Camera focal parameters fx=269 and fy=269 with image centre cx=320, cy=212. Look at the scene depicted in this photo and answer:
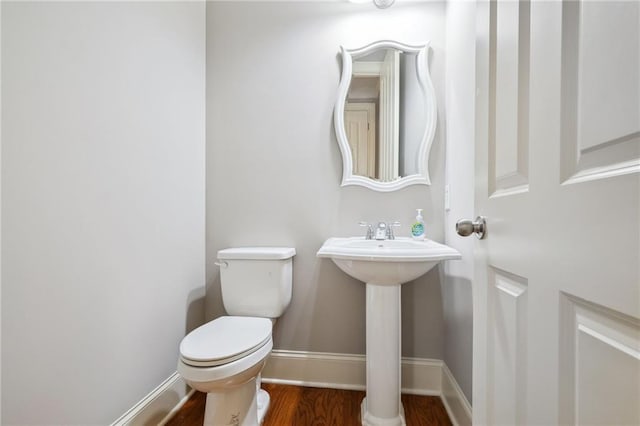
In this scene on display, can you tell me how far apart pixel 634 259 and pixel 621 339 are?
11 cm

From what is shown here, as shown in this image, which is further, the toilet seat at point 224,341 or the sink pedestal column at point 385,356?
the sink pedestal column at point 385,356

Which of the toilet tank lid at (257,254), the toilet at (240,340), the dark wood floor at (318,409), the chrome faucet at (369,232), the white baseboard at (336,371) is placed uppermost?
the chrome faucet at (369,232)

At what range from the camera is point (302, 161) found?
5.34 ft

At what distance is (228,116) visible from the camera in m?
1.68

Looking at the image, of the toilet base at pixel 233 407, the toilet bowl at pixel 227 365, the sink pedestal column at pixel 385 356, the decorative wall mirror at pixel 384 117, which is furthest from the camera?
the decorative wall mirror at pixel 384 117

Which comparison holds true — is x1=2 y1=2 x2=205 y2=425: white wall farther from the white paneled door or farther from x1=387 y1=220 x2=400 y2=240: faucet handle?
the white paneled door

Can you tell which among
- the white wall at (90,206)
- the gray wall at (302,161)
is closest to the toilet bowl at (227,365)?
the white wall at (90,206)

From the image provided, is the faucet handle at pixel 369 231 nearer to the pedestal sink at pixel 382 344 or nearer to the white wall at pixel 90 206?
the pedestal sink at pixel 382 344

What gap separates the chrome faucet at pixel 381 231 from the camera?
1481 mm

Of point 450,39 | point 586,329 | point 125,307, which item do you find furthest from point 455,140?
point 125,307

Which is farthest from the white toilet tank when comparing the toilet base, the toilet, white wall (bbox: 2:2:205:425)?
the toilet base

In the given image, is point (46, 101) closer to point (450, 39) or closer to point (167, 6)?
point (167, 6)

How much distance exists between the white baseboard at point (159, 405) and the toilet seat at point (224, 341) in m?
0.37

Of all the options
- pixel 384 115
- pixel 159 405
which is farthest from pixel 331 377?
pixel 384 115
